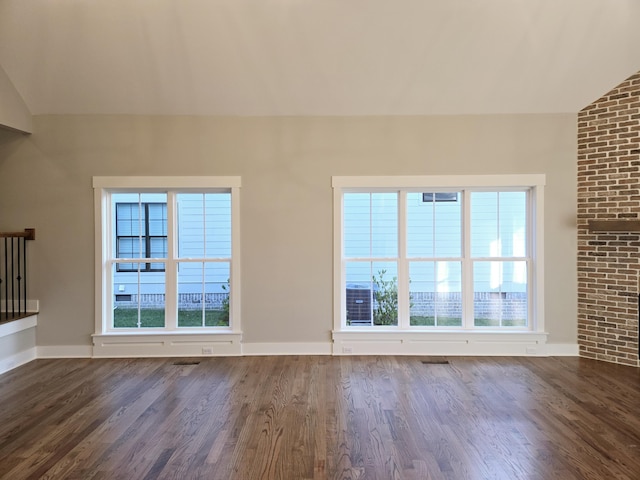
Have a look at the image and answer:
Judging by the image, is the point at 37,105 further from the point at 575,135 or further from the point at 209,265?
the point at 575,135

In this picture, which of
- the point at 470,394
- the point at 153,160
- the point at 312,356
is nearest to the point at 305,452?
the point at 470,394

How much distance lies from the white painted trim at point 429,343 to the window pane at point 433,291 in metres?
0.25

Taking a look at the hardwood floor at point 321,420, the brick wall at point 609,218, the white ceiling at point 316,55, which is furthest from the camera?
the brick wall at point 609,218

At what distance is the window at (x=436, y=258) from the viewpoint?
5.12 metres

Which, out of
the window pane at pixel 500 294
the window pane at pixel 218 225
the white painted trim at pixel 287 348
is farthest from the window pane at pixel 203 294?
the window pane at pixel 500 294

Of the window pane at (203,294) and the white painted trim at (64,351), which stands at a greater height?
the window pane at (203,294)

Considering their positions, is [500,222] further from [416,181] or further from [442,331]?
[442,331]

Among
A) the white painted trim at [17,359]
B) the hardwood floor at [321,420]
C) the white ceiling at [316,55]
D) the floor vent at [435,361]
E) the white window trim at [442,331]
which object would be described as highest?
the white ceiling at [316,55]

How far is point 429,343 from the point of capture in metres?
5.00

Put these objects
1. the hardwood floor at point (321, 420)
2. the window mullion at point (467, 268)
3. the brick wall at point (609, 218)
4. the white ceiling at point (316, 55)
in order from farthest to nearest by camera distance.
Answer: the window mullion at point (467, 268) → the brick wall at point (609, 218) → the white ceiling at point (316, 55) → the hardwood floor at point (321, 420)

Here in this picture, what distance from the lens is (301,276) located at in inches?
198

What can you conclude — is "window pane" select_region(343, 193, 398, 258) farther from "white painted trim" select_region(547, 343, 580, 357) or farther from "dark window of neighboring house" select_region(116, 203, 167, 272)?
"dark window of neighboring house" select_region(116, 203, 167, 272)

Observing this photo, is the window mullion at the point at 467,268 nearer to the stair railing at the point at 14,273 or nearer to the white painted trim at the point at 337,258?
the white painted trim at the point at 337,258

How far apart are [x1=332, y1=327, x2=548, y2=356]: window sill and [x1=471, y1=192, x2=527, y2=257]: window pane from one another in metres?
1.04
